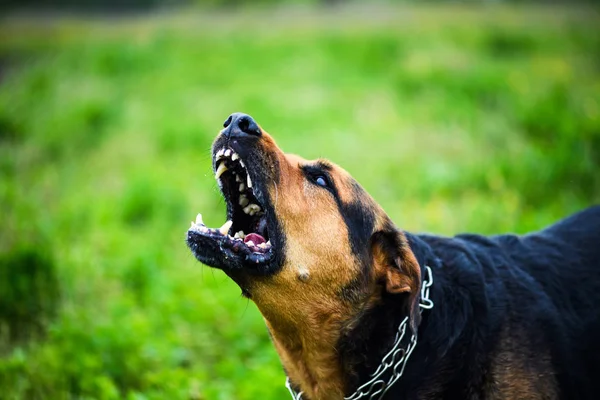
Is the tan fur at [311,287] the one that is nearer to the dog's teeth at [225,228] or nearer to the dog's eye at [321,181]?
the dog's eye at [321,181]

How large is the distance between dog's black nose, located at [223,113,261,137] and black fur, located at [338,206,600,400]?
3.87ft

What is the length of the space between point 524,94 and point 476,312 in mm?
8922

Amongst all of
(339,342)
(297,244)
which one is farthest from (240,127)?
(339,342)

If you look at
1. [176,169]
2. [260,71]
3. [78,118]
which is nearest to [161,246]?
[176,169]

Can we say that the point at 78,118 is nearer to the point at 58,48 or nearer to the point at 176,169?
the point at 176,169

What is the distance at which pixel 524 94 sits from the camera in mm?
11422

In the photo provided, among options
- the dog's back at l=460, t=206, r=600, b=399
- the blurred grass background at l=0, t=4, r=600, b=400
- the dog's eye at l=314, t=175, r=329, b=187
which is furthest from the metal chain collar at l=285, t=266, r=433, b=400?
the blurred grass background at l=0, t=4, r=600, b=400

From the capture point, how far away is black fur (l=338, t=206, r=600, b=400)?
135 inches

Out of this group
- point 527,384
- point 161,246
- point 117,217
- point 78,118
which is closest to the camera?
point 527,384

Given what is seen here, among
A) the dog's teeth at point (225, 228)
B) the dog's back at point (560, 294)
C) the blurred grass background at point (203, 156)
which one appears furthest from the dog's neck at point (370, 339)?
the blurred grass background at point (203, 156)

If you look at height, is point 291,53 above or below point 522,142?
above

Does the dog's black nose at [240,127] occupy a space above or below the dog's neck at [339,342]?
above

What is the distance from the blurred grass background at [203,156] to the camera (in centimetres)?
496

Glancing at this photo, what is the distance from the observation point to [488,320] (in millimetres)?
3535
